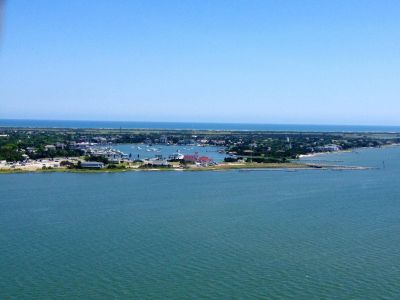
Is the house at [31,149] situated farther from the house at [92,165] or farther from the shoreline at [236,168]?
the shoreline at [236,168]

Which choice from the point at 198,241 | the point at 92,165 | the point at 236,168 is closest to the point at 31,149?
the point at 92,165

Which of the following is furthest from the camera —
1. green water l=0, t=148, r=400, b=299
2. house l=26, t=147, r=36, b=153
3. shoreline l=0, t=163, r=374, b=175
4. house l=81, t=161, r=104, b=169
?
house l=26, t=147, r=36, b=153

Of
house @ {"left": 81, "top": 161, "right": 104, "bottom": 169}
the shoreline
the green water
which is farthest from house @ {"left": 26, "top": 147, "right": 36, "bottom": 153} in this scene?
the green water

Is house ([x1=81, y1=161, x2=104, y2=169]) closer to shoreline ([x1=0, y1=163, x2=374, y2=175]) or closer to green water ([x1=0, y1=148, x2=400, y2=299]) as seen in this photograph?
shoreline ([x1=0, y1=163, x2=374, y2=175])

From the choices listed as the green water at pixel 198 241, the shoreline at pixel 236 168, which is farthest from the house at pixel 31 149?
the green water at pixel 198 241

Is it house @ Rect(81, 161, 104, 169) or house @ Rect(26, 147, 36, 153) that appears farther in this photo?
house @ Rect(26, 147, 36, 153)

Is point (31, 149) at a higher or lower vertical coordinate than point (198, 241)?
higher

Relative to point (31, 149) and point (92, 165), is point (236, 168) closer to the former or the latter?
point (92, 165)

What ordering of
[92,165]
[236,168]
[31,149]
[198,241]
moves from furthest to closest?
1. [31,149]
2. [236,168]
3. [92,165]
4. [198,241]

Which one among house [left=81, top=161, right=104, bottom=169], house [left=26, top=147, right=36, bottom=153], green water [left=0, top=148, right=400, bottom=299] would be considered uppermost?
house [left=26, top=147, right=36, bottom=153]

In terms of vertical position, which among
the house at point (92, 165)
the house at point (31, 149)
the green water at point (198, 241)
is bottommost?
the green water at point (198, 241)
